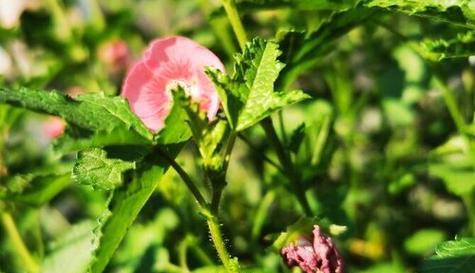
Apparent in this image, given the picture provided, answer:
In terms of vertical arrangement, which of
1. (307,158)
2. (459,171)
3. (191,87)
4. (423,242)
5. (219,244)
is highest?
(191,87)

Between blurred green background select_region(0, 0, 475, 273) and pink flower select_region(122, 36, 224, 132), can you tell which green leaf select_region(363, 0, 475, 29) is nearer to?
blurred green background select_region(0, 0, 475, 273)

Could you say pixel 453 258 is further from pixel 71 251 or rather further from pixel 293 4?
pixel 71 251

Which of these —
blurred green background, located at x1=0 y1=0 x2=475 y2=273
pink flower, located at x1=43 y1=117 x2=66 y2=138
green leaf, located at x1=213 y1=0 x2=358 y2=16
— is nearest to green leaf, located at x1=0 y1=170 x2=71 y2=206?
blurred green background, located at x1=0 y1=0 x2=475 y2=273

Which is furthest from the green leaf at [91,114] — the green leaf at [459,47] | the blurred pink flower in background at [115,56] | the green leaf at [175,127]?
the blurred pink flower in background at [115,56]

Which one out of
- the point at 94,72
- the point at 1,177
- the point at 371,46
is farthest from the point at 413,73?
the point at 1,177

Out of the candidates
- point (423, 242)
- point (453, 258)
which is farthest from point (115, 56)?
point (453, 258)

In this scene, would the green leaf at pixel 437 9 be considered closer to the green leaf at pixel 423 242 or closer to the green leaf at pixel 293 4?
the green leaf at pixel 293 4
